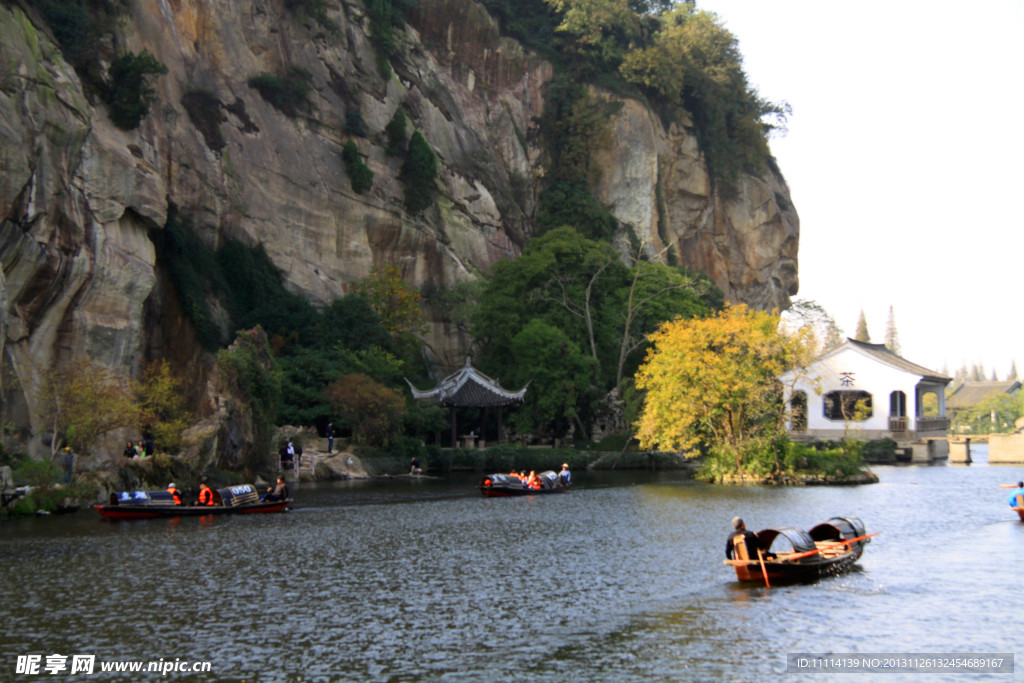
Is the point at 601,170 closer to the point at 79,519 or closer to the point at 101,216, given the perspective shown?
the point at 101,216

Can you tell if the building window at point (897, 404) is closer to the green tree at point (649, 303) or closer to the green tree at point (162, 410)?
the green tree at point (649, 303)

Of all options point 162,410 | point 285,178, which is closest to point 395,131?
point 285,178

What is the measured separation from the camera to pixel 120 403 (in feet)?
113

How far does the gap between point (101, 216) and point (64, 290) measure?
5.10m

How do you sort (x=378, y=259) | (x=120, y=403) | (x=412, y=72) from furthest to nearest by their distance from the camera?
1. (x=412, y=72)
2. (x=378, y=259)
3. (x=120, y=403)

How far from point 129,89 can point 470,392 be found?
25243 millimetres

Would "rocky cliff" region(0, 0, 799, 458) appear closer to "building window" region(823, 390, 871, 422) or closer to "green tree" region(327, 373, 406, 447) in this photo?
"green tree" region(327, 373, 406, 447)

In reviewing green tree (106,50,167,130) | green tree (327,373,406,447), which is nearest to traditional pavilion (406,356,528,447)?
green tree (327,373,406,447)

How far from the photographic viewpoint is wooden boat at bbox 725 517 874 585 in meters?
20.2

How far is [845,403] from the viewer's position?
6431 centimetres

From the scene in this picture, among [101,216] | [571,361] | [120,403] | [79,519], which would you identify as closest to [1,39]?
[101,216]

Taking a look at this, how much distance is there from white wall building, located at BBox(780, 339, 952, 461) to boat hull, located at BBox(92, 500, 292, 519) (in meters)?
40.8

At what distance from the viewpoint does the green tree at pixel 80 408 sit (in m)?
33.5

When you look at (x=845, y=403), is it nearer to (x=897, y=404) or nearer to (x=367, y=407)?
(x=897, y=404)
